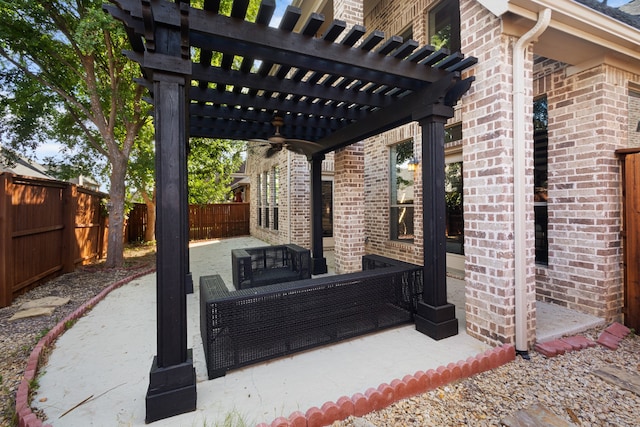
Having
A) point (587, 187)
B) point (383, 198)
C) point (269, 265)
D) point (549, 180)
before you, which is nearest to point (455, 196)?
point (549, 180)

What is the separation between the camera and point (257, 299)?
8.60 feet

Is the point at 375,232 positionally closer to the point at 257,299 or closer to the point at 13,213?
the point at 257,299

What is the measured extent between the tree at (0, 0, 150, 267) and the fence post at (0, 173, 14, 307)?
2.36 metres

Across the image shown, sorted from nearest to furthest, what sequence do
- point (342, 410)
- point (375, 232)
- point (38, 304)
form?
1. point (342, 410)
2. point (38, 304)
3. point (375, 232)

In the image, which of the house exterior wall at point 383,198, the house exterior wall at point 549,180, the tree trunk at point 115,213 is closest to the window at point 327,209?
the house exterior wall at point 383,198

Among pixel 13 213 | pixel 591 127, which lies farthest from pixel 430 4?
pixel 13 213

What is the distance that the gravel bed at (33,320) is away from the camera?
7.83 ft

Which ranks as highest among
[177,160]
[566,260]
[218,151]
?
[218,151]

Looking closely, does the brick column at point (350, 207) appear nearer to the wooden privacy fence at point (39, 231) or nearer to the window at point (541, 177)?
the window at point (541, 177)

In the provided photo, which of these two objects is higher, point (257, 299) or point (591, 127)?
point (591, 127)

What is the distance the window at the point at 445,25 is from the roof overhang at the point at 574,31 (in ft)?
7.01

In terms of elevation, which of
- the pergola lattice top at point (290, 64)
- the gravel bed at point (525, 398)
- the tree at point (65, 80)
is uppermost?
the tree at point (65, 80)

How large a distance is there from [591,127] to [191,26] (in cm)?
432

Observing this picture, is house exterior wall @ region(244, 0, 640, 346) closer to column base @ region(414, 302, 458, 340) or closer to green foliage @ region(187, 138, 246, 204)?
column base @ region(414, 302, 458, 340)
